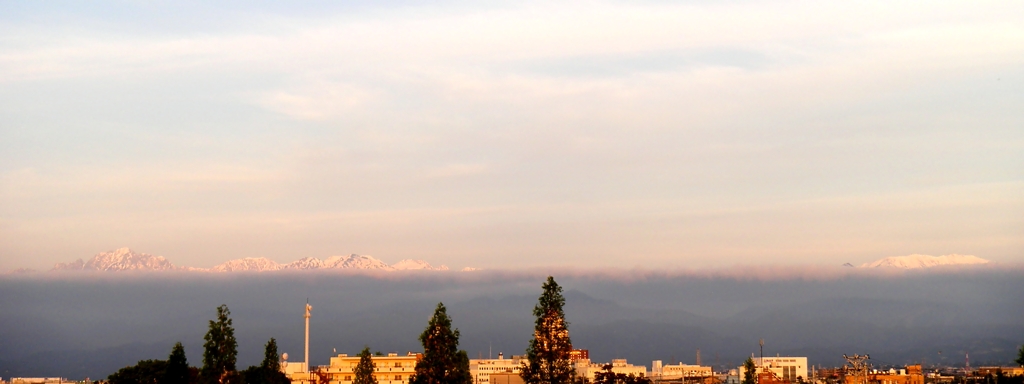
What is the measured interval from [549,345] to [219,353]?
31.1m

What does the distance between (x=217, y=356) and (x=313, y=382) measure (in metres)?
91.9

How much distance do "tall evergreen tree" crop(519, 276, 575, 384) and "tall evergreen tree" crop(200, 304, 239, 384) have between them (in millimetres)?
28839

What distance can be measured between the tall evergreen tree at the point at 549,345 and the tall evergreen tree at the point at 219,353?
28.8 m

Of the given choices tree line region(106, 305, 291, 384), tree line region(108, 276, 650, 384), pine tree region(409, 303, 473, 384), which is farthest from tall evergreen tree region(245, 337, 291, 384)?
pine tree region(409, 303, 473, 384)

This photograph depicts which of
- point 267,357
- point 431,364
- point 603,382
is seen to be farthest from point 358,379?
point 431,364

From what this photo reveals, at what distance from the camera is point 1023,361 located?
92.0 m

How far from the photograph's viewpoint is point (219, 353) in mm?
93750

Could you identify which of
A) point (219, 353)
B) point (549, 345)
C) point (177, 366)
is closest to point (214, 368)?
point (219, 353)

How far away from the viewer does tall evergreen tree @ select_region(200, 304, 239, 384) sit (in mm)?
92875

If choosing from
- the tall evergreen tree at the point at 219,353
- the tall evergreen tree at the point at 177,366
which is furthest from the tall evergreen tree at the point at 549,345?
the tall evergreen tree at the point at 177,366

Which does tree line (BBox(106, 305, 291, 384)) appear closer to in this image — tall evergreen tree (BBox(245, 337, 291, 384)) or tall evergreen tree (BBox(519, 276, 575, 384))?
tall evergreen tree (BBox(245, 337, 291, 384))

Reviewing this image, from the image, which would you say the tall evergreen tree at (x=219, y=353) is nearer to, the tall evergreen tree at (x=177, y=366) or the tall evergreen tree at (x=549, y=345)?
the tall evergreen tree at (x=177, y=366)

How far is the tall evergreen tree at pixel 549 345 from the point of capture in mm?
77625

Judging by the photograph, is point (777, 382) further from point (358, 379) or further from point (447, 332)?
point (447, 332)
